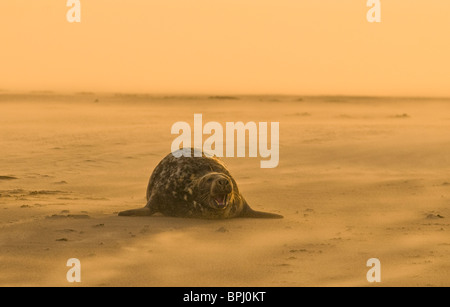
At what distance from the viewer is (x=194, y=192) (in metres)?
9.80

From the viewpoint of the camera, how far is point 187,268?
7285 mm

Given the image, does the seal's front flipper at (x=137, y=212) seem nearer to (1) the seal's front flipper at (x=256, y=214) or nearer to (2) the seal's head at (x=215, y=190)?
(2) the seal's head at (x=215, y=190)

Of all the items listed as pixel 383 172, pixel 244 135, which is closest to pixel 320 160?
pixel 383 172

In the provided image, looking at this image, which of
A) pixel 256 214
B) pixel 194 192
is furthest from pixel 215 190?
pixel 256 214

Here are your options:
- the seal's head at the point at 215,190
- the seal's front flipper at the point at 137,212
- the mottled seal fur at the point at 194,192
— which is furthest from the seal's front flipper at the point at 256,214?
the seal's front flipper at the point at 137,212

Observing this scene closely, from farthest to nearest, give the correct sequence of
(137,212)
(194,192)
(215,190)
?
(194,192)
(137,212)
(215,190)

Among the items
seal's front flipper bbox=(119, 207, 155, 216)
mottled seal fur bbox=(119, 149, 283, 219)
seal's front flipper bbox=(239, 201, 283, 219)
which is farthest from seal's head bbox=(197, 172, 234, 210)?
seal's front flipper bbox=(119, 207, 155, 216)

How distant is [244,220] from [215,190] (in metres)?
0.51

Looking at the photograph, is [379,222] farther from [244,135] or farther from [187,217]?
[244,135]

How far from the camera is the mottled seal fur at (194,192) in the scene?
9.64m

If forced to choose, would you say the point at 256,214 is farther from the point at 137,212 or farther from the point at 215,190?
the point at 137,212

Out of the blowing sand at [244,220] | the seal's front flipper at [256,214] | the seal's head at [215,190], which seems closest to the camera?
the blowing sand at [244,220]

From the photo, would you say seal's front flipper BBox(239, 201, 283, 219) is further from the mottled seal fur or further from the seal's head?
the seal's head

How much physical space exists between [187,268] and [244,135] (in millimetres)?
13406
